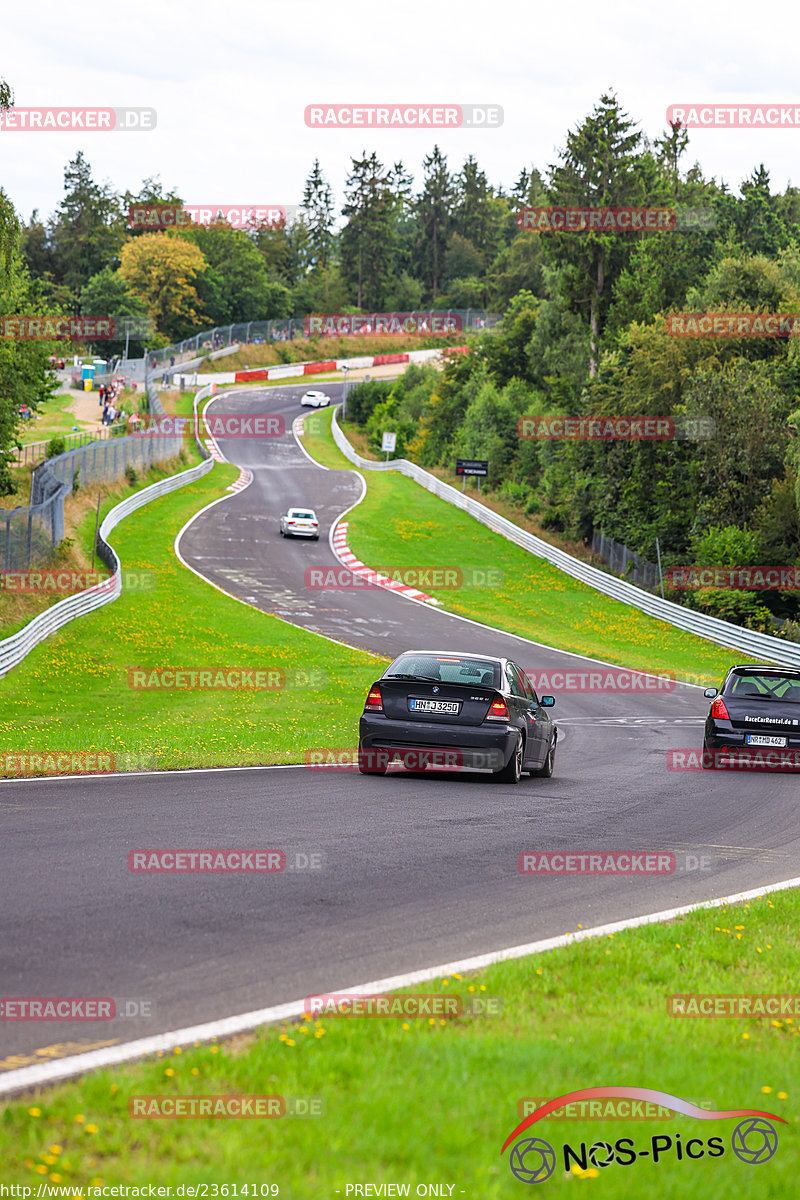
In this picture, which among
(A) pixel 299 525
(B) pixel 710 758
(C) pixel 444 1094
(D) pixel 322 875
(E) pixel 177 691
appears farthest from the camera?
(A) pixel 299 525

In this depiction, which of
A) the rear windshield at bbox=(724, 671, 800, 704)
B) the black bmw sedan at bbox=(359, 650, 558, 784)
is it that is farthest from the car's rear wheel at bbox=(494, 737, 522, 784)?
the rear windshield at bbox=(724, 671, 800, 704)

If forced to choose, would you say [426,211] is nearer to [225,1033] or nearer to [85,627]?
[85,627]

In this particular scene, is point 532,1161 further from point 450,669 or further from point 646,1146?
point 450,669

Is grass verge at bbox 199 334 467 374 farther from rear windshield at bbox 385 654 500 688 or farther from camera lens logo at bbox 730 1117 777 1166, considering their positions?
camera lens logo at bbox 730 1117 777 1166

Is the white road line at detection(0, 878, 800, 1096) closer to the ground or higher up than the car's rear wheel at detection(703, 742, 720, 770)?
higher up

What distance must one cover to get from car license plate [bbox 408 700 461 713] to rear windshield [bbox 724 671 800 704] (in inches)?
257

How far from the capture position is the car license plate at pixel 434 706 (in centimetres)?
1366

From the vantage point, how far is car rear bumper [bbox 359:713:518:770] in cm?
1364

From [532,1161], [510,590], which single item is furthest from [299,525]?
[532,1161]

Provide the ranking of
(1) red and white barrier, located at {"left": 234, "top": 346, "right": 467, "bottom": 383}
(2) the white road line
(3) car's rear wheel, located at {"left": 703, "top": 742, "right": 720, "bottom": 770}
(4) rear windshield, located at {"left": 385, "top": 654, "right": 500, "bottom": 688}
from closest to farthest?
(2) the white road line → (4) rear windshield, located at {"left": 385, "top": 654, "right": 500, "bottom": 688} → (3) car's rear wheel, located at {"left": 703, "top": 742, "right": 720, "bottom": 770} → (1) red and white barrier, located at {"left": 234, "top": 346, "right": 467, "bottom": 383}

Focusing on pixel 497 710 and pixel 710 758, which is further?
pixel 710 758

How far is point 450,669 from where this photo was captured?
1407cm

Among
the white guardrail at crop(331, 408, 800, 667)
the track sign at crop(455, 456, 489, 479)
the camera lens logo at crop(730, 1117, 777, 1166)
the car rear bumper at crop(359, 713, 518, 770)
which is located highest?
the track sign at crop(455, 456, 489, 479)

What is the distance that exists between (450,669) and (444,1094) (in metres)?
9.91
